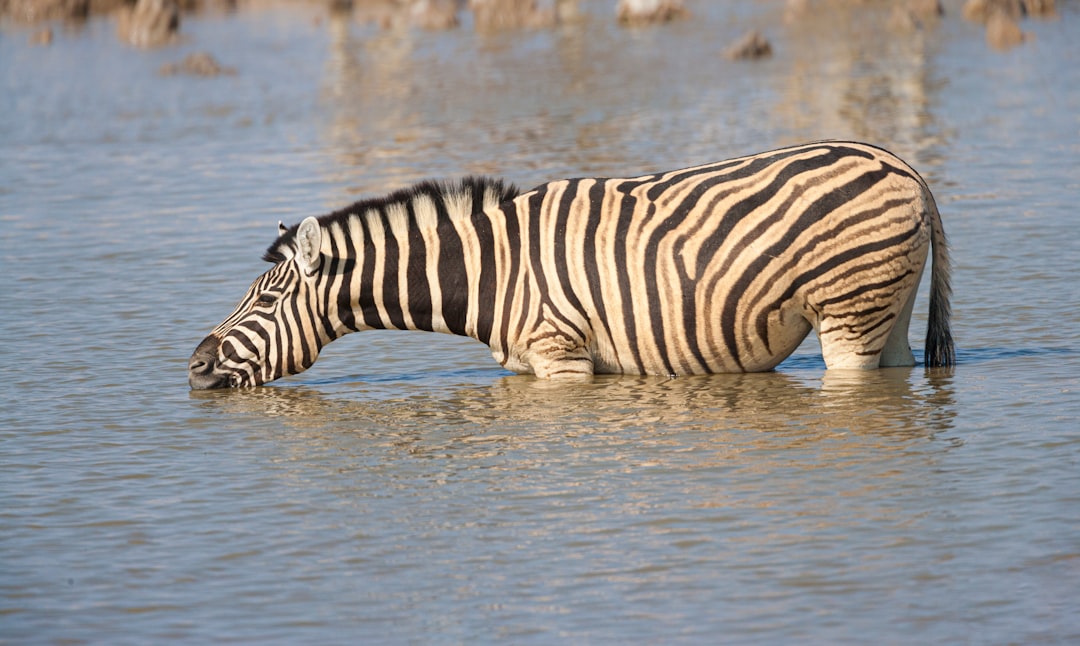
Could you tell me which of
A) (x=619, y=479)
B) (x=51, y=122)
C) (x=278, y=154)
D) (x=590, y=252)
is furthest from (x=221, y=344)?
(x=51, y=122)

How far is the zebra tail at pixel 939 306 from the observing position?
9.70 metres

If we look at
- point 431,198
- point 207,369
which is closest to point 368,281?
point 431,198

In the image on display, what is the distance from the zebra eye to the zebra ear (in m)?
0.31

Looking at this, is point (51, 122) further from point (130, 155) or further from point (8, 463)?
point (8, 463)

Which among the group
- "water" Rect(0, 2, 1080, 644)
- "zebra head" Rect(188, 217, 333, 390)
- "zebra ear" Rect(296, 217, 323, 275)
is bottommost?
"water" Rect(0, 2, 1080, 644)

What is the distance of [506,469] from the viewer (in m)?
8.37

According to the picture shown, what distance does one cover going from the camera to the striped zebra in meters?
9.30

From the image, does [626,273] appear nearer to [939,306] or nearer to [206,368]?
[939,306]

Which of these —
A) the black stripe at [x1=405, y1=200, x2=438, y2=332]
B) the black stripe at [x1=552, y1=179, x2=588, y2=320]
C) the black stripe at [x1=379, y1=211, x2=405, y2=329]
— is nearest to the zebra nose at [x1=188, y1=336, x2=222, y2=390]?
the black stripe at [x1=379, y1=211, x2=405, y2=329]

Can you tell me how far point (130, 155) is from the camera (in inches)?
882

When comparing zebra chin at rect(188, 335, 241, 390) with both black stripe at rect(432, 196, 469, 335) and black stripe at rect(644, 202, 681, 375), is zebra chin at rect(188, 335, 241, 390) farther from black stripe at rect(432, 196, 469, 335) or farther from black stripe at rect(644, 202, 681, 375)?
black stripe at rect(644, 202, 681, 375)

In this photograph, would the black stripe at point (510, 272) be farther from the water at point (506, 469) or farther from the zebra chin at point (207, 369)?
the zebra chin at point (207, 369)

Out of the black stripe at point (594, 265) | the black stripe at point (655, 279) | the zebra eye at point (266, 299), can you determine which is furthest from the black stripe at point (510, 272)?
the zebra eye at point (266, 299)

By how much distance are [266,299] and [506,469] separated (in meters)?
2.64
